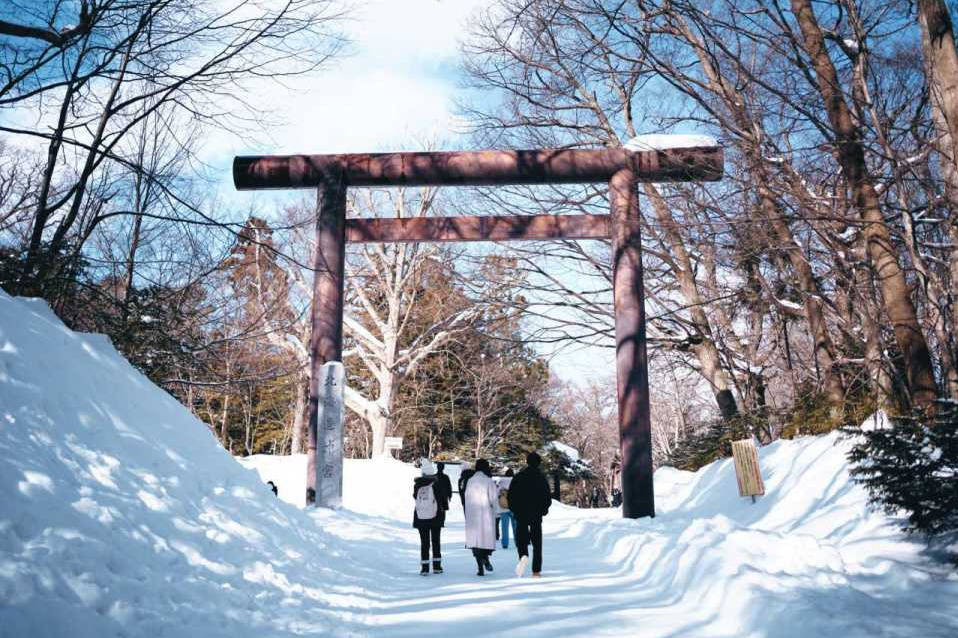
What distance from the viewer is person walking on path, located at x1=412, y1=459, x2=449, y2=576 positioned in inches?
322

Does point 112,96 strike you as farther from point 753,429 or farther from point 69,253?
point 753,429

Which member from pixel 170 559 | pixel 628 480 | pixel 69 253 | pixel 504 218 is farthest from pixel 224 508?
pixel 504 218

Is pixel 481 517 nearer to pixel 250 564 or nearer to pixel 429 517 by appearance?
pixel 429 517

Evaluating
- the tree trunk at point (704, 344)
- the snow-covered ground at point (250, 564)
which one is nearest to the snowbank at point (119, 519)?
the snow-covered ground at point (250, 564)

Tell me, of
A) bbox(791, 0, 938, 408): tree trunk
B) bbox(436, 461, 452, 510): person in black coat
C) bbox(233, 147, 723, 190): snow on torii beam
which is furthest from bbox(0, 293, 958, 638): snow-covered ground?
bbox(233, 147, 723, 190): snow on torii beam

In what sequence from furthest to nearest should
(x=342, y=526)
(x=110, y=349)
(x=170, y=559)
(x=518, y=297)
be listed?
(x=518, y=297), (x=342, y=526), (x=110, y=349), (x=170, y=559)

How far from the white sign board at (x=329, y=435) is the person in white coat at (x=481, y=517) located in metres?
3.41

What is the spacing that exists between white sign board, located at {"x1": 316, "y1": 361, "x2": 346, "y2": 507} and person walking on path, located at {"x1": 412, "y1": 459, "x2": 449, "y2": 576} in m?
2.92

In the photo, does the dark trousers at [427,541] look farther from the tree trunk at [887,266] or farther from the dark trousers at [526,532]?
the tree trunk at [887,266]

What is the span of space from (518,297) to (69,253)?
39.7 feet

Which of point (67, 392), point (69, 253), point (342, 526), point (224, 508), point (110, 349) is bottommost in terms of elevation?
point (342, 526)

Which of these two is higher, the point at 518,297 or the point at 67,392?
the point at 518,297

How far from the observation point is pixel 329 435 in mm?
11219

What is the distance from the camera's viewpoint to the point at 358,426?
128ft
